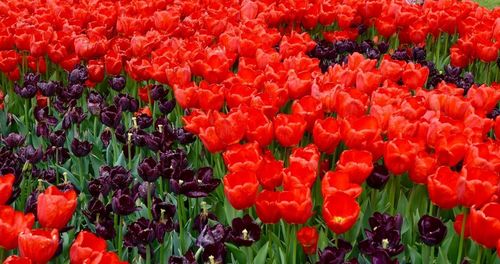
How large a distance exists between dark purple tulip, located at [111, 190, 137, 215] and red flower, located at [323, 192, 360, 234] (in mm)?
709

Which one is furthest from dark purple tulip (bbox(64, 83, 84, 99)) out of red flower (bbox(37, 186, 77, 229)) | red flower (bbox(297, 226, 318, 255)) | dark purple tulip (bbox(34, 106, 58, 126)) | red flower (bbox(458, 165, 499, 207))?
red flower (bbox(458, 165, 499, 207))

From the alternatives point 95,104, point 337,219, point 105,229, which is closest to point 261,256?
point 337,219

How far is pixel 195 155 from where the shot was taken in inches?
148

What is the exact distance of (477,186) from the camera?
258 cm

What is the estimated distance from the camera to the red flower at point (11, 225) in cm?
242

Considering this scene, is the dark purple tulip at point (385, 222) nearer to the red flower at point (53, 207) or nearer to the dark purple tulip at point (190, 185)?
the dark purple tulip at point (190, 185)

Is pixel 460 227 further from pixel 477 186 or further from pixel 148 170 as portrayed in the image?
pixel 148 170

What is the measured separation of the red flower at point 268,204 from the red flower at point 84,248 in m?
0.59

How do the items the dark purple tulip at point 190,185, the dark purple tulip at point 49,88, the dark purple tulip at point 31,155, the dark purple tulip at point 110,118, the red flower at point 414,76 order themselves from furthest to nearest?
the red flower at point 414,76, the dark purple tulip at point 49,88, the dark purple tulip at point 110,118, the dark purple tulip at point 31,155, the dark purple tulip at point 190,185

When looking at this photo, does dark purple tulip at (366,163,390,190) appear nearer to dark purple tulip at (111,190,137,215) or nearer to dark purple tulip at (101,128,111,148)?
dark purple tulip at (111,190,137,215)

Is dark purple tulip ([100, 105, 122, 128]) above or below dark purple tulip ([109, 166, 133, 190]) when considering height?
below

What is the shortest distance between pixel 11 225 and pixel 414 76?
2.59 m

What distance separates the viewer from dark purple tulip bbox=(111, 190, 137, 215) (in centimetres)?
269

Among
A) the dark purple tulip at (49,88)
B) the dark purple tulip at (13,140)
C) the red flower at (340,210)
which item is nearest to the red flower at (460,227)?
the red flower at (340,210)
